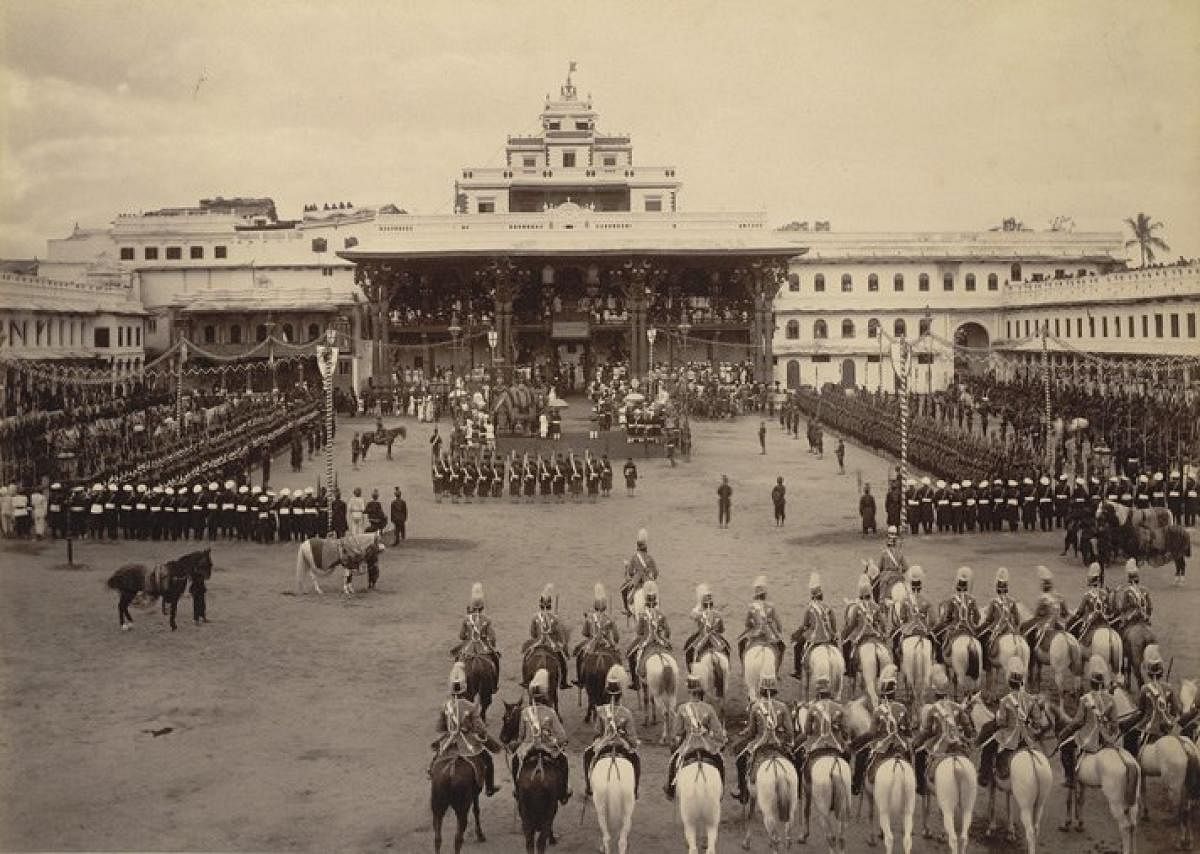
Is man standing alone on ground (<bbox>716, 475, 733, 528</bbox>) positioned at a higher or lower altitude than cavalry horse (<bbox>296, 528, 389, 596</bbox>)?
higher

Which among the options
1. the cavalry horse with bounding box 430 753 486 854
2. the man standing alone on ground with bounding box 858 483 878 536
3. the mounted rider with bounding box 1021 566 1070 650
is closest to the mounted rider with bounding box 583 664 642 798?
the cavalry horse with bounding box 430 753 486 854

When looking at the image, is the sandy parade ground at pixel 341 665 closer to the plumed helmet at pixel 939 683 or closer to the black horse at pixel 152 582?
the black horse at pixel 152 582

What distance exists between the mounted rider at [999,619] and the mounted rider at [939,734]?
2.96 meters

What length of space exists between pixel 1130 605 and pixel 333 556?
477 inches

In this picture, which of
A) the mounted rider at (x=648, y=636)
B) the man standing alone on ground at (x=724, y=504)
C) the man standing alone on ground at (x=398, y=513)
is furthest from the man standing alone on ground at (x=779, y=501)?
the mounted rider at (x=648, y=636)

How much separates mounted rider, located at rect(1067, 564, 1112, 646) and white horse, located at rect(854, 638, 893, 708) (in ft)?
8.27

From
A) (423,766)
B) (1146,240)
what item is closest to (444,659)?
(423,766)

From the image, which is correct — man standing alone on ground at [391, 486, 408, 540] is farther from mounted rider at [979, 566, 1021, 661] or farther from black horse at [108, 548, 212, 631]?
mounted rider at [979, 566, 1021, 661]

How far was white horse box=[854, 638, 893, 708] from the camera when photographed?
13.6 metres

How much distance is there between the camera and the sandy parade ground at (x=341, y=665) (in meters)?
11.6

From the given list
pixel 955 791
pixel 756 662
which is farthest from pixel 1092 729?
pixel 756 662

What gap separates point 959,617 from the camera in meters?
14.4

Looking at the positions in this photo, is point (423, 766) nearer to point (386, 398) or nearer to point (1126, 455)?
point (1126, 455)

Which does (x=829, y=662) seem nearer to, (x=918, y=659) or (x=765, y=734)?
(x=918, y=659)
